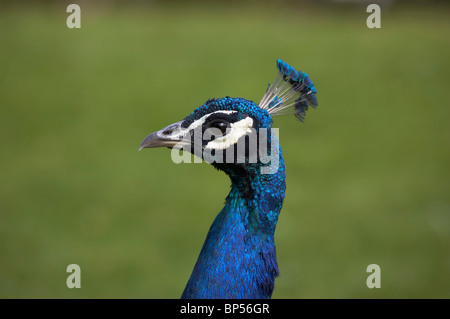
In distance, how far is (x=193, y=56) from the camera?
716 cm

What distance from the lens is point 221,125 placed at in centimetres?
139

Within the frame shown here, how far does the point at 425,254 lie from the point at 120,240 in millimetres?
2023

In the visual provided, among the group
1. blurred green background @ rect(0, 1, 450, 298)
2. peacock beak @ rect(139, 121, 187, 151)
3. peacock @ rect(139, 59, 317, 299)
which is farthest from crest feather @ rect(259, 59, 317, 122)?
blurred green background @ rect(0, 1, 450, 298)

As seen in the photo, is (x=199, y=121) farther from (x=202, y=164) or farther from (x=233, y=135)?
(x=202, y=164)

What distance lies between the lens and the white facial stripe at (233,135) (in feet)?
4.56

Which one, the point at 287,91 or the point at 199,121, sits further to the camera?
the point at 287,91

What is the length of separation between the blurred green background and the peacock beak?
195cm

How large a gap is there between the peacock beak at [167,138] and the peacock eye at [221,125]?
81 mm

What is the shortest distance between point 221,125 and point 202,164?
3.61 meters

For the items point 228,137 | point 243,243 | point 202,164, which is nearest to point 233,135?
point 228,137

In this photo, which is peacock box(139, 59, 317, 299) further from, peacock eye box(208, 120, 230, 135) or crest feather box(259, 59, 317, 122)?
crest feather box(259, 59, 317, 122)

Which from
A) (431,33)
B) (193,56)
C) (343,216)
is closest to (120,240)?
(343,216)

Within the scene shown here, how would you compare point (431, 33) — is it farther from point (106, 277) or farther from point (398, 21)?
point (106, 277)

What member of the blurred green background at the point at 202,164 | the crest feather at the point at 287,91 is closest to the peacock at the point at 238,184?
the crest feather at the point at 287,91
